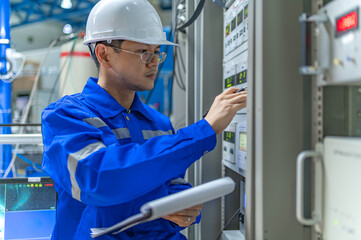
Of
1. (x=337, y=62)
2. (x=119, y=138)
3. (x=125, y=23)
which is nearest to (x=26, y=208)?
(x=119, y=138)

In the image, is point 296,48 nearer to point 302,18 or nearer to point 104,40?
point 302,18

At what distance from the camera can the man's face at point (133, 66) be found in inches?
53.6

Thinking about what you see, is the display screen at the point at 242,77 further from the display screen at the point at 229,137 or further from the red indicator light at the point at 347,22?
the red indicator light at the point at 347,22

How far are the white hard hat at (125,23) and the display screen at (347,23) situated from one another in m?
0.73

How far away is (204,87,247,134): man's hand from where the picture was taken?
45.9 inches

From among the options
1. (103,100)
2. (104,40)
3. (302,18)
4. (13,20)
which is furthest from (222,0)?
(13,20)

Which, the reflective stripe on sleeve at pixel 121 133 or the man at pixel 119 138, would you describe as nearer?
the man at pixel 119 138

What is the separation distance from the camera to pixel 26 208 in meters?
1.73

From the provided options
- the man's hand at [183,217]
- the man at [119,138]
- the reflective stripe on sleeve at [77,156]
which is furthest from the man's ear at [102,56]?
the man's hand at [183,217]

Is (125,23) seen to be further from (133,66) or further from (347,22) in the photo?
(347,22)

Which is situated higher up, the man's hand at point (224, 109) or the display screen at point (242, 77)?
the display screen at point (242, 77)

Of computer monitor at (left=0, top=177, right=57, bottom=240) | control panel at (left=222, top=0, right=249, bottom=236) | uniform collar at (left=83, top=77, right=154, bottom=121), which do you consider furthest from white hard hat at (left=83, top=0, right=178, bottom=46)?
computer monitor at (left=0, top=177, right=57, bottom=240)

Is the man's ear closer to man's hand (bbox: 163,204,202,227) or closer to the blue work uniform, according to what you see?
the blue work uniform

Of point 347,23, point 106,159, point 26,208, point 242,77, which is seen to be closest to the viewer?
point 347,23
